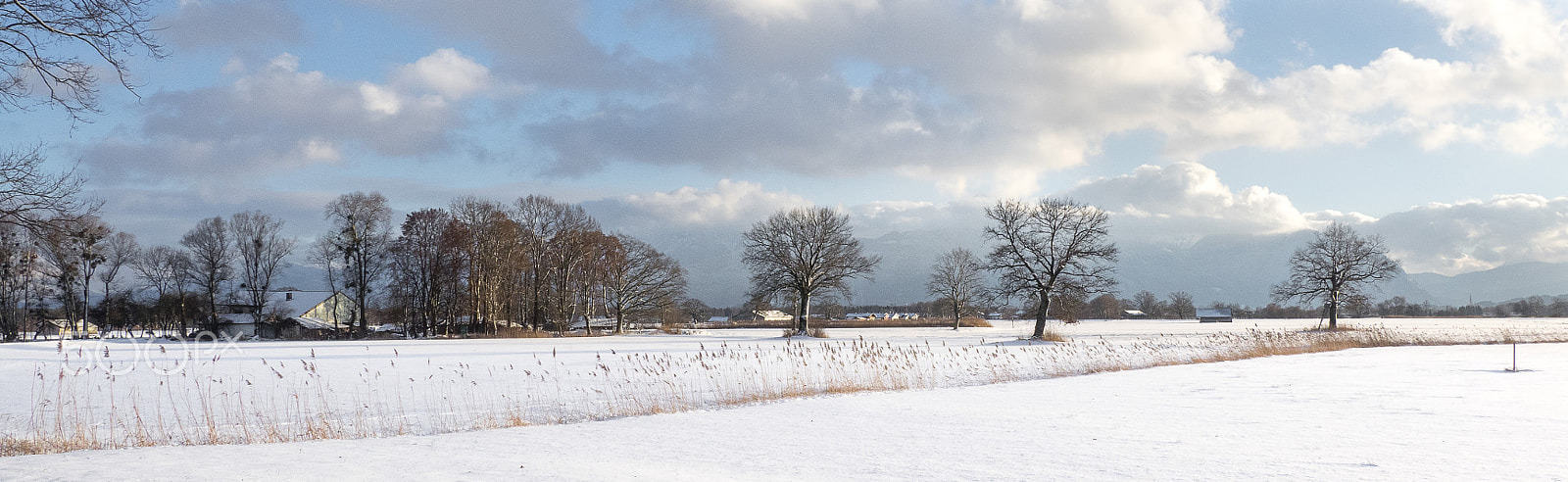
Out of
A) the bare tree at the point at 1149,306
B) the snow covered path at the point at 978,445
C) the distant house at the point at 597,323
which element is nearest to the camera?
the snow covered path at the point at 978,445

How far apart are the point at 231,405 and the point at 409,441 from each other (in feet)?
22.0

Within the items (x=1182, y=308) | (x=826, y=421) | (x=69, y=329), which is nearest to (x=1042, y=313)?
(x=826, y=421)

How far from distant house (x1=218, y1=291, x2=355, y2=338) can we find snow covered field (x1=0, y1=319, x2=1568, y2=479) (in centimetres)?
4847

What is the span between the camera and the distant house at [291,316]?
6338cm

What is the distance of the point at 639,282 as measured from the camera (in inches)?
2308

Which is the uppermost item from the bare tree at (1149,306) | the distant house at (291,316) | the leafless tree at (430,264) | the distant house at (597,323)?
the leafless tree at (430,264)

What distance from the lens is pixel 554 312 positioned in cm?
5778

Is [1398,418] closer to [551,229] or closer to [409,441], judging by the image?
[409,441]

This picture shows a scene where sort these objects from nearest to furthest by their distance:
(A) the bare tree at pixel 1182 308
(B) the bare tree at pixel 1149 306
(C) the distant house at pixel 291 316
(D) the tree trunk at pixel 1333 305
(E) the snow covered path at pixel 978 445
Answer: (E) the snow covered path at pixel 978 445 → (D) the tree trunk at pixel 1333 305 → (C) the distant house at pixel 291 316 → (A) the bare tree at pixel 1182 308 → (B) the bare tree at pixel 1149 306

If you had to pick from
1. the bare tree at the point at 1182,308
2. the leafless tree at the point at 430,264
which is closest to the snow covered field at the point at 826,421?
the leafless tree at the point at 430,264

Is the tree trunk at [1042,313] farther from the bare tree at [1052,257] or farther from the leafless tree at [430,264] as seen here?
the leafless tree at [430,264]

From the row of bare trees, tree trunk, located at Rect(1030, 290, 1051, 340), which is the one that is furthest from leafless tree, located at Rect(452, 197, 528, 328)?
tree trunk, located at Rect(1030, 290, 1051, 340)

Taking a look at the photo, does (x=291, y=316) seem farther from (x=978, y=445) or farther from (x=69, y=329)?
(x=978, y=445)

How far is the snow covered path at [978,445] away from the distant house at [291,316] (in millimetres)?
56669
